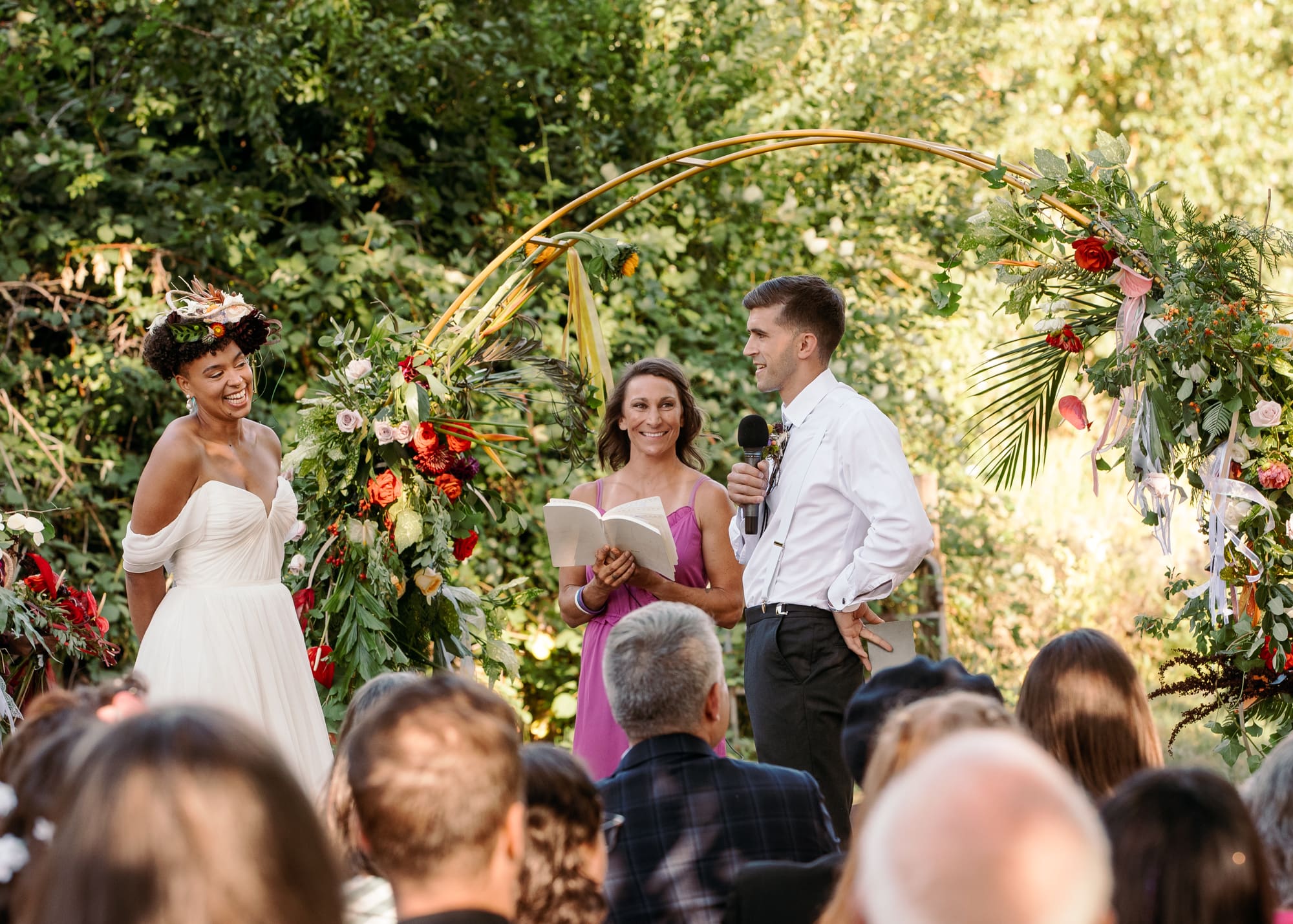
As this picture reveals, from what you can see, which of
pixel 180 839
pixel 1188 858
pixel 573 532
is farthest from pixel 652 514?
pixel 180 839

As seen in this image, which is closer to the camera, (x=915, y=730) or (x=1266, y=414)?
(x=915, y=730)

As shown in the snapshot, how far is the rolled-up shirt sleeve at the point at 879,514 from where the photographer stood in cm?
365

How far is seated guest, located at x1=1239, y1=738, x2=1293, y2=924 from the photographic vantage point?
196 cm

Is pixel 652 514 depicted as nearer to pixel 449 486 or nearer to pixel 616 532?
pixel 616 532

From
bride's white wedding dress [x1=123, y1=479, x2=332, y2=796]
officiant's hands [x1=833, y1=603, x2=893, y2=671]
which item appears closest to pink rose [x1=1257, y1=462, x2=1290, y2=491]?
officiant's hands [x1=833, y1=603, x2=893, y2=671]

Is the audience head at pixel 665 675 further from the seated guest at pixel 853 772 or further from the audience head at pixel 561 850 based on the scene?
the audience head at pixel 561 850

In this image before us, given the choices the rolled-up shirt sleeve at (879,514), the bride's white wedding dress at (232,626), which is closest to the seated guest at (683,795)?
the rolled-up shirt sleeve at (879,514)

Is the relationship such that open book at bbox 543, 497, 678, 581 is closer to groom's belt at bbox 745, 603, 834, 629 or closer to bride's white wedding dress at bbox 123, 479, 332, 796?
groom's belt at bbox 745, 603, 834, 629

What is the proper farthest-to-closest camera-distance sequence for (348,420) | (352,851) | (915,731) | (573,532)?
(348,420), (573,532), (352,851), (915,731)

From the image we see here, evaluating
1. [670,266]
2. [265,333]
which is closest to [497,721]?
[265,333]

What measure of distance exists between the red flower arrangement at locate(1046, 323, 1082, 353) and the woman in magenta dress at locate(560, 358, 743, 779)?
1.17 meters

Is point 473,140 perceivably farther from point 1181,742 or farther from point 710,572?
point 1181,742

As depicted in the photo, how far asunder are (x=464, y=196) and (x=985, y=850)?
7178 millimetres

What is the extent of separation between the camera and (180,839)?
116 cm
